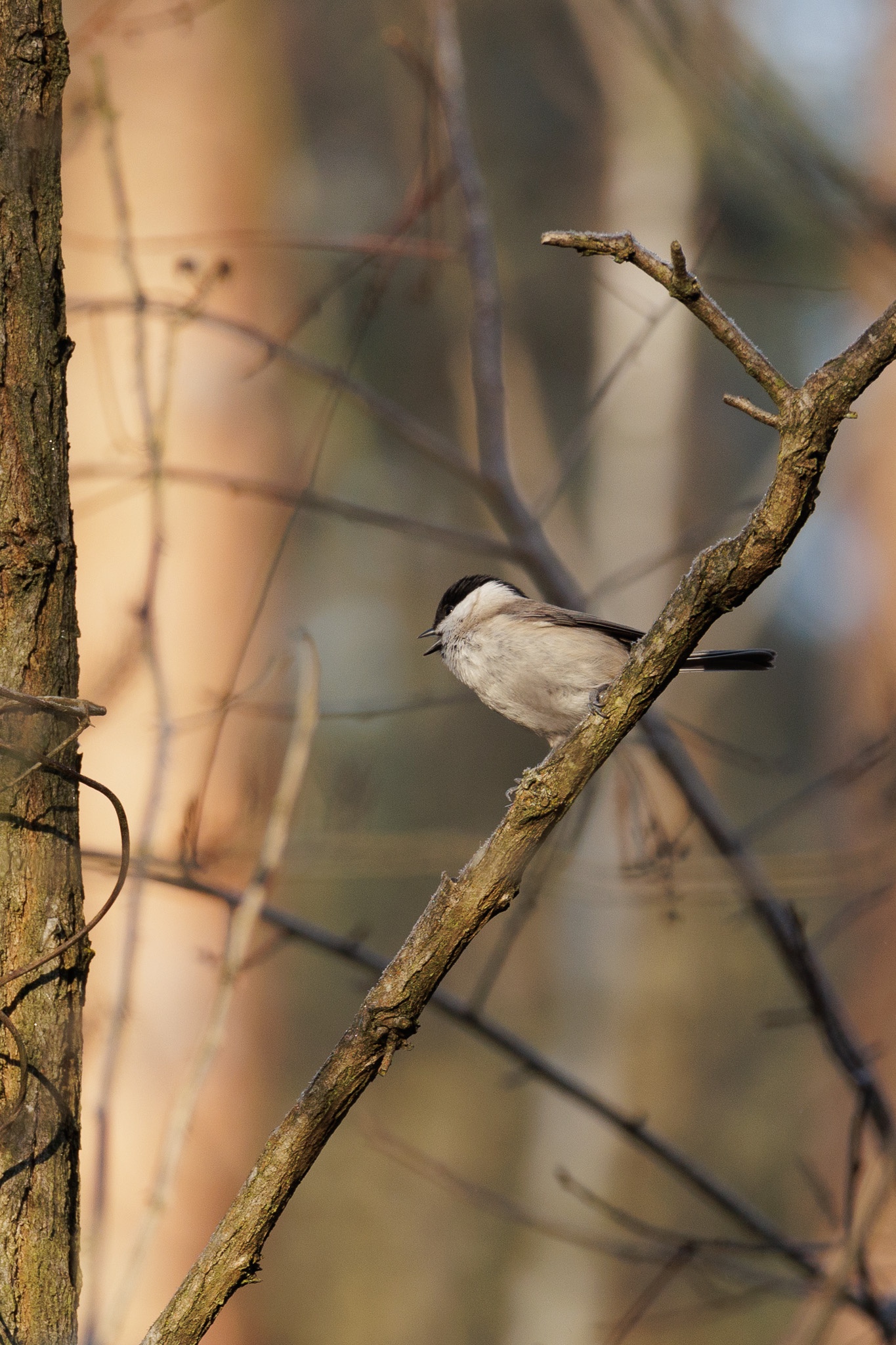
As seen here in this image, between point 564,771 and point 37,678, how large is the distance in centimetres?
61

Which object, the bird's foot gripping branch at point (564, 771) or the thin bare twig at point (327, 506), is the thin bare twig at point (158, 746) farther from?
the bird's foot gripping branch at point (564, 771)

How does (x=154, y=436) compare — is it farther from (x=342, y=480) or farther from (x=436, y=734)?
(x=436, y=734)

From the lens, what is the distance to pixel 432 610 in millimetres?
7738

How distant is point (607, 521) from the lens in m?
6.00

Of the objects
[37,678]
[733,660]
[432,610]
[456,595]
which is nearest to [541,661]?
[733,660]

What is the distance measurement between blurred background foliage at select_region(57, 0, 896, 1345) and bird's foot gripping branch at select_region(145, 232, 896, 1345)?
0.45 meters

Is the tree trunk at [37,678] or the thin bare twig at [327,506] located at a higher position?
the thin bare twig at [327,506]

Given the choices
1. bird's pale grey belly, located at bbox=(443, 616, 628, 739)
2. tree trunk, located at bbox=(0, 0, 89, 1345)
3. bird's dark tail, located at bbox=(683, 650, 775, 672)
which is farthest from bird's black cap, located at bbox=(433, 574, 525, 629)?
tree trunk, located at bbox=(0, 0, 89, 1345)

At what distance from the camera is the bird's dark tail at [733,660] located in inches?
83.4

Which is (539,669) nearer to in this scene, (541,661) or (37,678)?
(541,661)

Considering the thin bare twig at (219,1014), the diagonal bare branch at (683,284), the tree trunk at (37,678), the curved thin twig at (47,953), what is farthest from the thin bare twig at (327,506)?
the diagonal bare branch at (683,284)

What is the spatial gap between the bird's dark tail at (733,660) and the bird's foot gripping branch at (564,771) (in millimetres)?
913

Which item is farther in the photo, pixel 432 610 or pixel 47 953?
pixel 432 610

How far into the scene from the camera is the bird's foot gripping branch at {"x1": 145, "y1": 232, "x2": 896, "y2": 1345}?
1089mm
